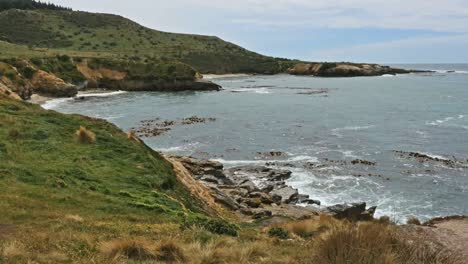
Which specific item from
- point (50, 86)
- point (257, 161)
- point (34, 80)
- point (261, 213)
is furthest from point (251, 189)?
point (50, 86)

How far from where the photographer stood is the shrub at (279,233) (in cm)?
1318

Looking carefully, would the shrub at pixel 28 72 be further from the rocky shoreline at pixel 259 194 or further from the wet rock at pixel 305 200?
the wet rock at pixel 305 200

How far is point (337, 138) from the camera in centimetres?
4862

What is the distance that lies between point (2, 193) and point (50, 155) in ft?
19.4

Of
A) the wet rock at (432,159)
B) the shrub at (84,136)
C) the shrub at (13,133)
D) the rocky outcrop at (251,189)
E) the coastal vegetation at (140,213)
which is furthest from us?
the wet rock at (432,159)

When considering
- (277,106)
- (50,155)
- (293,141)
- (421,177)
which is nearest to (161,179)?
(50,155)

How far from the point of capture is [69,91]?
80.1 meters

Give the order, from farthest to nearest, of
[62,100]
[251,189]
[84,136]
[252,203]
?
[62,100] → [251,189] → [252,203] → [84,136]

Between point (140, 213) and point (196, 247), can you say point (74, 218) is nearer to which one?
point (140, 213)

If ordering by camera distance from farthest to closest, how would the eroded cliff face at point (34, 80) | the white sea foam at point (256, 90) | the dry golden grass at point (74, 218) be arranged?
the white sea foam at point (256, 90) → the eroded cliff face at point (34, 80) → the dry golden grass at point (74, 218)

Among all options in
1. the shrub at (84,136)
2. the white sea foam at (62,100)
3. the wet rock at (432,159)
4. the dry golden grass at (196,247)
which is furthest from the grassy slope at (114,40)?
the dry golden grass at (196,247)

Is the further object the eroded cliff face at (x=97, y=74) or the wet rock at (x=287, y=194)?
the eroded cliff face at (x=97, y=74)

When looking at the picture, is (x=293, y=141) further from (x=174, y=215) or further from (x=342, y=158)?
(x=174, y=215)

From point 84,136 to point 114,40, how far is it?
434 feet
